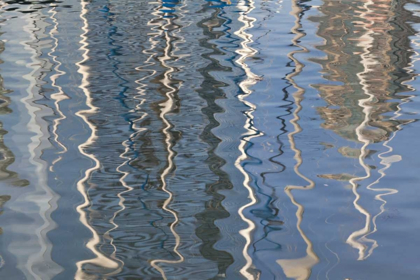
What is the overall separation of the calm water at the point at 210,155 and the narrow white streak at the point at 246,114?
21 mm

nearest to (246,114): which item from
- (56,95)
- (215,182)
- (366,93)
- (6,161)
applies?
(366,93)

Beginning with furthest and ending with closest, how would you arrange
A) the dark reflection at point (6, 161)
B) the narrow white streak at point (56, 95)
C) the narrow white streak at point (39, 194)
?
the narrow white streak at point (56, 95) → the dark reflection at point (6, 161) → the narrow white streak at point (39, 194)

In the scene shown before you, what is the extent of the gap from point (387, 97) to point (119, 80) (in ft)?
11.5

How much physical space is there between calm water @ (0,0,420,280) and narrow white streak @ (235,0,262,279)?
21mm

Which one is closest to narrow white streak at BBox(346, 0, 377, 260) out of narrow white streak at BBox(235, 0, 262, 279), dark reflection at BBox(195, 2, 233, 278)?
narrow white streak at BBox(235, 0, 262, 279)

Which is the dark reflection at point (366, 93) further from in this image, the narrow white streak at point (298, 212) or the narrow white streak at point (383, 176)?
the narrow white streak at point (298, 212)

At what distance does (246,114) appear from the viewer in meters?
7.66

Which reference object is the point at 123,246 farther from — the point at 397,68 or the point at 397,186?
the point at 397,68

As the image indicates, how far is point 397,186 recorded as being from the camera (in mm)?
5637

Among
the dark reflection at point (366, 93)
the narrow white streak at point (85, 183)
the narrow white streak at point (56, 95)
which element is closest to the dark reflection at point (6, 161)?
the narrow white streak at point (56, 95)

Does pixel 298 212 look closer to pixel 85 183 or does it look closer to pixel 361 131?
pixel 85 183

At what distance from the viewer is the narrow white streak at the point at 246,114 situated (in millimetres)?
4764

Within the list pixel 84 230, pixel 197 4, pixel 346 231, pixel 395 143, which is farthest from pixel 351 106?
pixel 197 4

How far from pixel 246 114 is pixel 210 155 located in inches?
50.7
